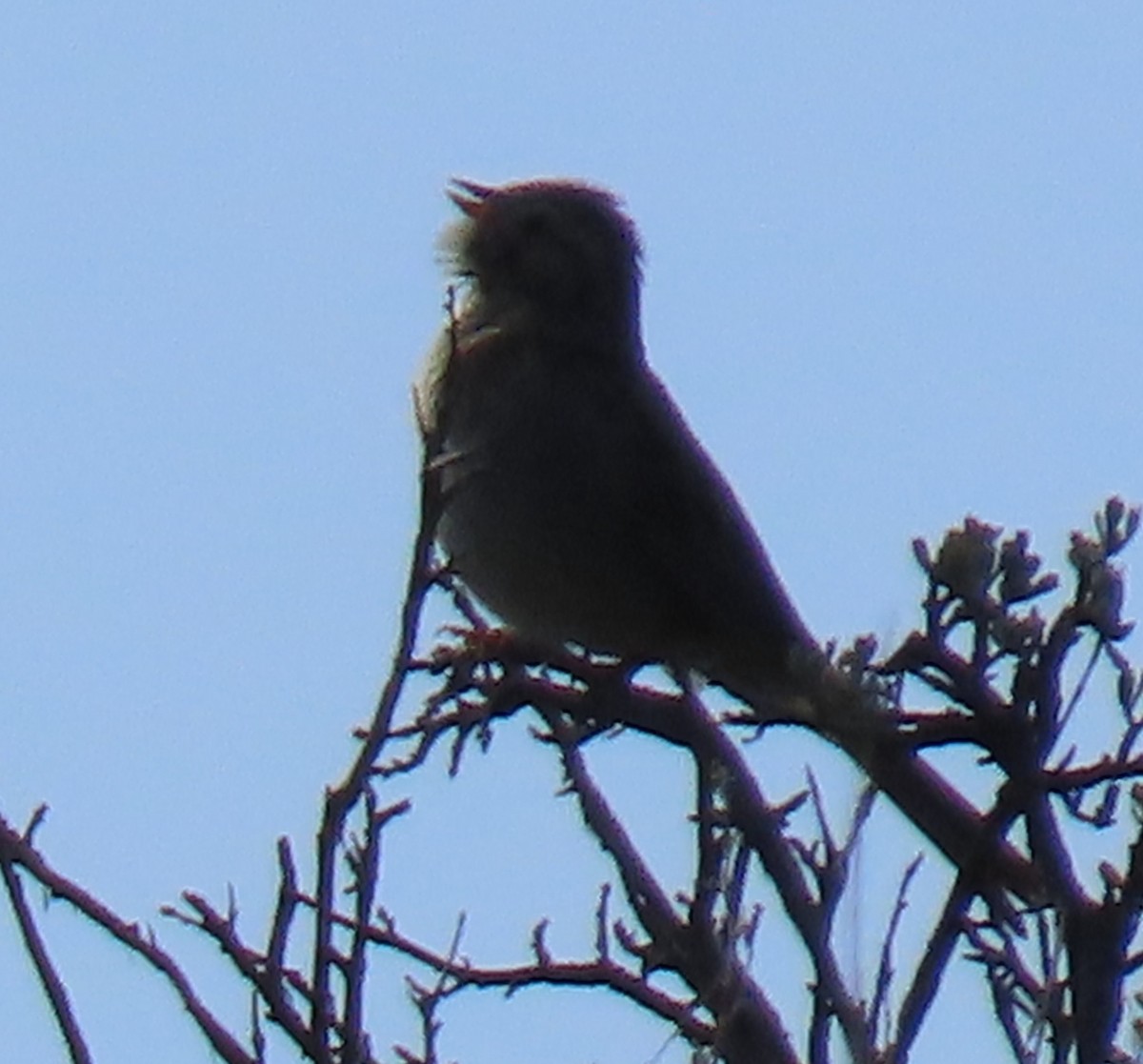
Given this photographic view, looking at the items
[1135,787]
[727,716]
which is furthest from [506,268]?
[1135,787]

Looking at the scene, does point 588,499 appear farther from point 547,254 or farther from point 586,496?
point 547,254

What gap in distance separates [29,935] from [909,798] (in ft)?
11.1

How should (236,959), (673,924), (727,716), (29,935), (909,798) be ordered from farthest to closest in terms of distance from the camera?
(909,798) → (727,716) → (673,924) → (236,959) → (29,935)

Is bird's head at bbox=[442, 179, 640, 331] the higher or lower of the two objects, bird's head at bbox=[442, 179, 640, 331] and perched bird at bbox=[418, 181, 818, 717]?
the higher

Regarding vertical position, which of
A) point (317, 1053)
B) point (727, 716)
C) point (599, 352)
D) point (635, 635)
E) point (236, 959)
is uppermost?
point (599, 352)

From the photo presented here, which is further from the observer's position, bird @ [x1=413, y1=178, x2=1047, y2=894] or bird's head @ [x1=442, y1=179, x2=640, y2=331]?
bird's head @ [x1=442, y1=179, x2=640, y2=331]

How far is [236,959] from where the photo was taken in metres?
3.57

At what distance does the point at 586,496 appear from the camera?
23.6 feet

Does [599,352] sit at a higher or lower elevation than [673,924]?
higher

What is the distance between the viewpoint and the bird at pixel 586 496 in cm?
707

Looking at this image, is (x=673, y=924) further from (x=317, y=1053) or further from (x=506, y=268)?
(x=506, y=268)

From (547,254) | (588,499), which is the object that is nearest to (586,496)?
(588,499)

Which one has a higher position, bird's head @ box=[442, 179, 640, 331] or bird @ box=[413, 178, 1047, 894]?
bird's head @ box=[442, 179, 640, 331]

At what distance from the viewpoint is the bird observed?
278 inches
